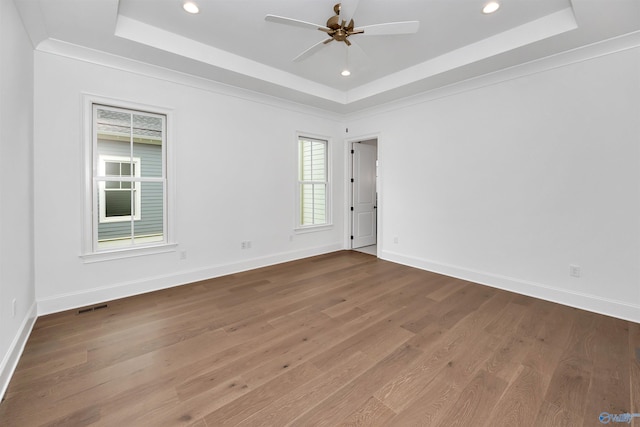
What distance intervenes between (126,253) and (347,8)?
3.65 meters

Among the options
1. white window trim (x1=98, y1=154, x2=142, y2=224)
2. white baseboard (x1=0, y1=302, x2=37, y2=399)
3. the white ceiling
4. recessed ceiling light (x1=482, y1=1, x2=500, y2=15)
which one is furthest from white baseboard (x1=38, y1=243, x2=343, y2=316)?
recessed ceiling light (x1=482, y1=1, x2=500, y2=15)

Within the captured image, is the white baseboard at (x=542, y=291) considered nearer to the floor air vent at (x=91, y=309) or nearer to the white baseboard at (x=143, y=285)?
the white baseboard at (x=143, y=285)

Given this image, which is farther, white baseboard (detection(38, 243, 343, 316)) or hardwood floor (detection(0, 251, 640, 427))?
white baseboard (detection(38, 243, 343, 316))

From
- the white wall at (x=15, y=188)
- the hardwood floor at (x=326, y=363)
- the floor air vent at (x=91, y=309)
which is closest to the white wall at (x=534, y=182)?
the hardwood floor at (x=326, y=363)

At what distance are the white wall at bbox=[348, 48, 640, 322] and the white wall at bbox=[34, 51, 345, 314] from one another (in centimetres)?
196

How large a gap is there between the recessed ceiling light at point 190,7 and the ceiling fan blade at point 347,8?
140 cm

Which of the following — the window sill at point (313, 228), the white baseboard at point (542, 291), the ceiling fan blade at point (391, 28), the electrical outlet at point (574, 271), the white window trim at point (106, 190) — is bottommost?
the white baseboard at point (542, 291)

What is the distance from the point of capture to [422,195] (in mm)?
4551

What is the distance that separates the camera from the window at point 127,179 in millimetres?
3264

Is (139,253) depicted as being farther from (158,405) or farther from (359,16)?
(359,16)

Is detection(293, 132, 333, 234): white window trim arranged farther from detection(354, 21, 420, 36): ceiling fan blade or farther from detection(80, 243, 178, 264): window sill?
detection(354, 21, 420, 36): ceiling fan blade

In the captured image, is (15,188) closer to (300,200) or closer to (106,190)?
(106,190)

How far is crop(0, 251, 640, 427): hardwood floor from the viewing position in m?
1.65

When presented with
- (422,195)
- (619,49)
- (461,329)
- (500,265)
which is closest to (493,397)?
(461,329)
